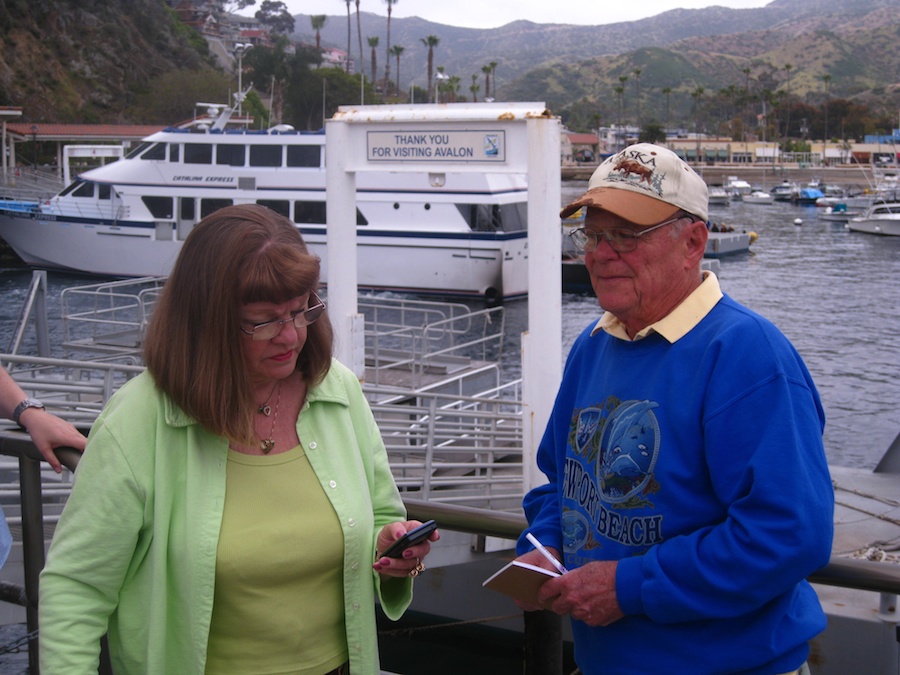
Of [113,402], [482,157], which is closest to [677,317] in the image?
[113,402]

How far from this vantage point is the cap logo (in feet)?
7.03

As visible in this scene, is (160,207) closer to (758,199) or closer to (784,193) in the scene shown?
(758,199)

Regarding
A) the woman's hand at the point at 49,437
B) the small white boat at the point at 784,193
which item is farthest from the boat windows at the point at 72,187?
the small white boat at the point at 784,193

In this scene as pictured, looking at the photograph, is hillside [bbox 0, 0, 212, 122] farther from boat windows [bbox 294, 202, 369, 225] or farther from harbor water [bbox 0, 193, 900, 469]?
boat windows [bbox 294, 202, 369, 225]

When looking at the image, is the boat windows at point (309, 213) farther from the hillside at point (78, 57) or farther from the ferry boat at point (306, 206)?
the hillside at point (78, 57)

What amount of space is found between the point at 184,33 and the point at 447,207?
71605 mm

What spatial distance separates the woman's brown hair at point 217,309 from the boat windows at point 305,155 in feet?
101

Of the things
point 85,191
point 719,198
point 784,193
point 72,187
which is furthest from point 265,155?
point 784,193

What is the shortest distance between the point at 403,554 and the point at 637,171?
0.95 metres

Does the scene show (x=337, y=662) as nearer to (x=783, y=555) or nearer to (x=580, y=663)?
(x=580, y=663)

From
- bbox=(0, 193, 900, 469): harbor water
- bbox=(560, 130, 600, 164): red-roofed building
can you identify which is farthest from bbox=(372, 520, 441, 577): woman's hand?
bbox=(560, 130, 600, 164): red-roofed building

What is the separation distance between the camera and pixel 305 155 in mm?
32406

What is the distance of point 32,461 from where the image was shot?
2.60m

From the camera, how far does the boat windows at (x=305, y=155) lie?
3225 centimetres
